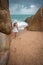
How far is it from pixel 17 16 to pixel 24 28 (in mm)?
562

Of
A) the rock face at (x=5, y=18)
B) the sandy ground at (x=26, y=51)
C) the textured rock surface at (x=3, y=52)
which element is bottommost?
the sandy ground at (x=26, y=51)

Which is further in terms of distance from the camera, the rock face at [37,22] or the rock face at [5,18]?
the rock face at [37,22]

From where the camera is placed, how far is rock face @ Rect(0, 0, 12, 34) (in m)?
2.78

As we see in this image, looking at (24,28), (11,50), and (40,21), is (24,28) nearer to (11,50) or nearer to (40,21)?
(40,21)

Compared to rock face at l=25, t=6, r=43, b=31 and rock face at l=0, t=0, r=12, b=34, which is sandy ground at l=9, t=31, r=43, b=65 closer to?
rock face at l=0, t=0, r=12, b=34

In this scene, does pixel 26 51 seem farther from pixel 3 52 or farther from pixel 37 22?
pixel 37 22

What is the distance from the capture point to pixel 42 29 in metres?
3.40

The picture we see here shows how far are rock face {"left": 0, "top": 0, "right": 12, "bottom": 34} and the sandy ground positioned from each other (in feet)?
1.00

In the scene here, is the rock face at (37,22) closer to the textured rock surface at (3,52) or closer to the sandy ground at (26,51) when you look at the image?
the sandy ground at (26,51)

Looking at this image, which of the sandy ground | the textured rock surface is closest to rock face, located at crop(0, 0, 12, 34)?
the sandy ground

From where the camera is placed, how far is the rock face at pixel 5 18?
110 inches

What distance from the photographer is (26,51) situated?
2189mm

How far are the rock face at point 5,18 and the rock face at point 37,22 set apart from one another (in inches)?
30.0

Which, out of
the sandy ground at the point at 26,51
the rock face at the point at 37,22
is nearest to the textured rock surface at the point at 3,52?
the sandy ground at the point at 26,51
